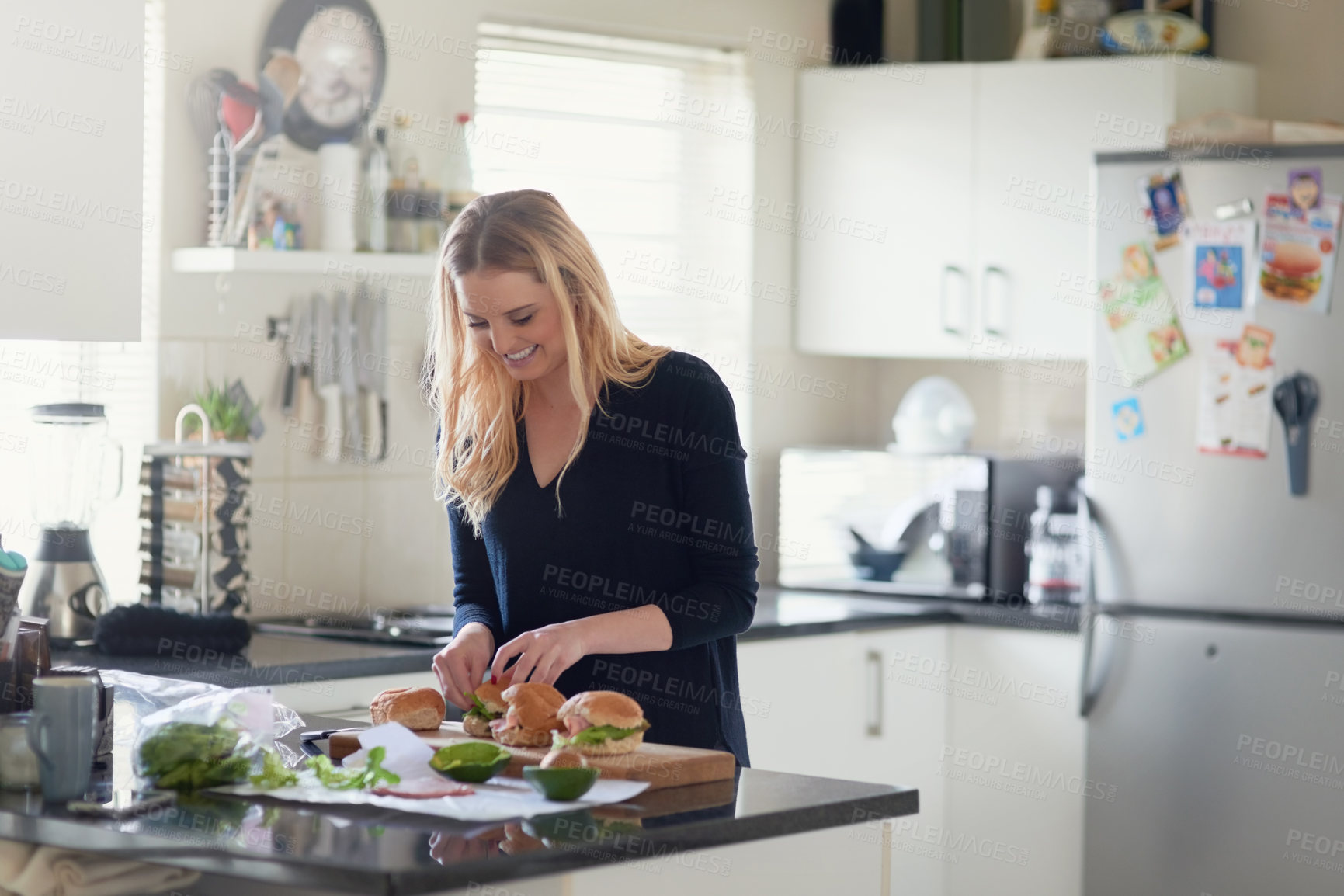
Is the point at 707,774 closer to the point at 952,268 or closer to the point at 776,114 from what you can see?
the point at 952,268

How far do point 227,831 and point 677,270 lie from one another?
2680 millimetres

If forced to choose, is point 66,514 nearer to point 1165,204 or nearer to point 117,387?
point 117,387

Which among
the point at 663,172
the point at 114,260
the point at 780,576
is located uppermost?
Answer: the point at 663,172

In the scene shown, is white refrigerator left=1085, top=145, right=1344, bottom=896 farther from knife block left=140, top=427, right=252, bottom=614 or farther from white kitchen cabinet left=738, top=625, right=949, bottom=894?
knife block left=140, top=427, right=252, bottom=614

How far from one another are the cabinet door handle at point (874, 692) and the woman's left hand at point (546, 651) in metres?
1.82

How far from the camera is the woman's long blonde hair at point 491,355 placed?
2053 mm

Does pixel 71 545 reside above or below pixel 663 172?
below

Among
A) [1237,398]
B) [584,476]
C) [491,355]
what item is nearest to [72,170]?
[491,355]

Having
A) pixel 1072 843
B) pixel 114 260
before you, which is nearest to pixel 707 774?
pixel 114 260

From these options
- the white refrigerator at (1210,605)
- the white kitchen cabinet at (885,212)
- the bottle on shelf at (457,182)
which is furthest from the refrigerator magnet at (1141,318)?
the bottle on shelf at (457,182)

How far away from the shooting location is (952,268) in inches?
155

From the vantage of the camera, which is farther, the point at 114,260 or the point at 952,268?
the point at 952,268

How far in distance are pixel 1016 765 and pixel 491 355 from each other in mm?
1927

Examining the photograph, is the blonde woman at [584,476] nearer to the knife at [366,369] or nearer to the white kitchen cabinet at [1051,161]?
the knife at [366,369]
